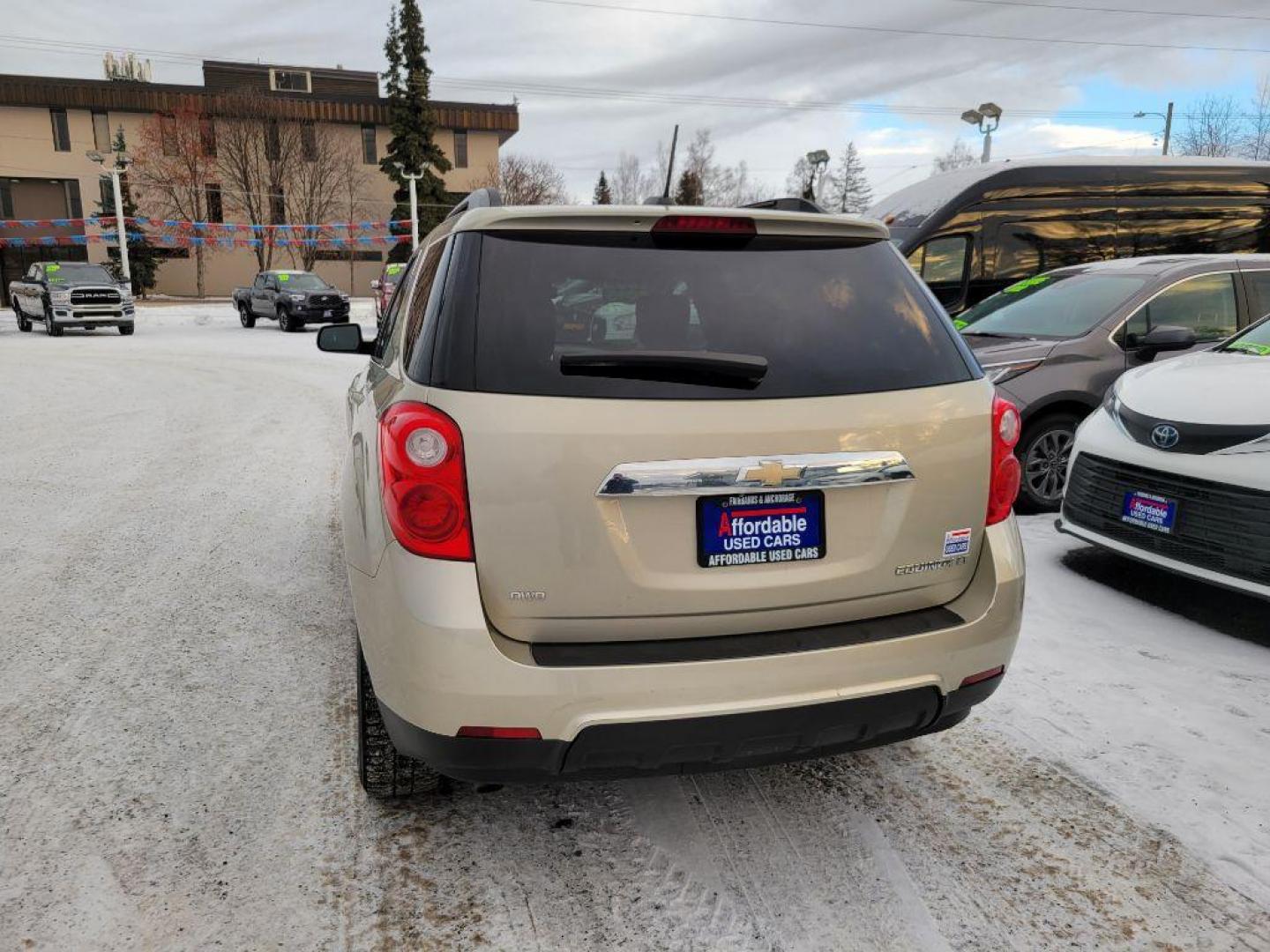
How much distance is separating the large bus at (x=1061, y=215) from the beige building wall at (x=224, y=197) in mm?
46455

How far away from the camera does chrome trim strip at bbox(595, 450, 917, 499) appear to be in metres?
2.12

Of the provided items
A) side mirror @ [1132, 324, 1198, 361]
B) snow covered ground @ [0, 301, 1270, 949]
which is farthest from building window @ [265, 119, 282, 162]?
side mirror @ [1132, 324, 1198, 361]

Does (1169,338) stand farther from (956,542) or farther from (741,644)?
(741,644)

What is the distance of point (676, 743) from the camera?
7.12ft

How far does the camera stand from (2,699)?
3.45 metres

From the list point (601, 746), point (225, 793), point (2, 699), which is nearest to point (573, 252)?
point (601, 746)

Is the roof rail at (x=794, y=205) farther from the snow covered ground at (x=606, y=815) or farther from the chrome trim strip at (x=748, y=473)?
the snow covered ground at (x=606, y=815)

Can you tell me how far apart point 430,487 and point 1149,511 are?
3.89m

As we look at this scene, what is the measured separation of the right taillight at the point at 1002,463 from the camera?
2529mm

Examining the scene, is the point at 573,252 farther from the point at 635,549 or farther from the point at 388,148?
the point at 388,148

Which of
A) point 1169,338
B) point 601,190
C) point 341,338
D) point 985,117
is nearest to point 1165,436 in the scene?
point 1169,338

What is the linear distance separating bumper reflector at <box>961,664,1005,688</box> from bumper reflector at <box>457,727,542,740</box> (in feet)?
3.96

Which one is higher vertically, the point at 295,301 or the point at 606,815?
the point at 295,301

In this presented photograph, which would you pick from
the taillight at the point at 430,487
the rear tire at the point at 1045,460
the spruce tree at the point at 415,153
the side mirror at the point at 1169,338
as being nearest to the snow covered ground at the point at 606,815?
the taillight at the point at 430,487
